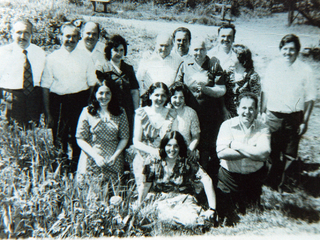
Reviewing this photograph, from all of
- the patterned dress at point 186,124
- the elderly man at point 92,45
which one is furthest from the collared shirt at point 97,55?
the patterned dress at point 186,124

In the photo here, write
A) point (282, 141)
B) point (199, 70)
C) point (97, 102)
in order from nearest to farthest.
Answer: point (97, 102) → point (199, 70) → point (282, 141)

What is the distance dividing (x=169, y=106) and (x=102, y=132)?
857mm

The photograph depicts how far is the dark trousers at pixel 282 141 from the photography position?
361 cm

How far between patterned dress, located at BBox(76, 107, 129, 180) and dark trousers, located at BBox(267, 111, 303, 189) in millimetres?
1848

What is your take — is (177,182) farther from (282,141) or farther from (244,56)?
(244,56)

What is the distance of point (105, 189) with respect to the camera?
342cm

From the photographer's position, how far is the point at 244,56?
11.8ft

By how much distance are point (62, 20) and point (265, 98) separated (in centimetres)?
268

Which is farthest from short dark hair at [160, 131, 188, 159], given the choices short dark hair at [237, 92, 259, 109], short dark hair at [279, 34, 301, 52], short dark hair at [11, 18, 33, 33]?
short dark hair at [11, 18, 33, 33]

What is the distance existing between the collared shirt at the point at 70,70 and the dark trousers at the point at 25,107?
0.29 metres

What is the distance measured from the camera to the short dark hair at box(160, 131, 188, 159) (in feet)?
11.3

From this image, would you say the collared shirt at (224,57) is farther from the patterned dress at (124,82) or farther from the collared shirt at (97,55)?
→ the collared shirt at (97,55)

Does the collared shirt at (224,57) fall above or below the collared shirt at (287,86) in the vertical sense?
above

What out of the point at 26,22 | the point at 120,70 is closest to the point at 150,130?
the point at 120,70
